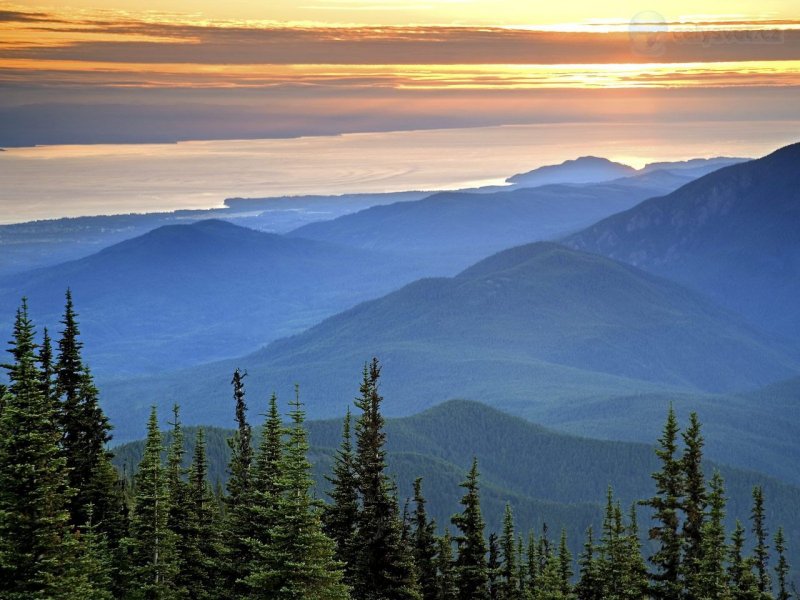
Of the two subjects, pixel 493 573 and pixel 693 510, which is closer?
pixel 693 510

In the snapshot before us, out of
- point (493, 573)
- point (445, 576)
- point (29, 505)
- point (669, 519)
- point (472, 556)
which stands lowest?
point (445, 576)

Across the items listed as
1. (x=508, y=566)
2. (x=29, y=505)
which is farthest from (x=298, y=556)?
(x=508, y=566)

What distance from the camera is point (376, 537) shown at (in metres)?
69.6

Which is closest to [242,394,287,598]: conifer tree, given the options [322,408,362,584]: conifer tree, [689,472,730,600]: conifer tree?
[322,408,362,584]: conifer tree

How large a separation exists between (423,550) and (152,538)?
28.6m

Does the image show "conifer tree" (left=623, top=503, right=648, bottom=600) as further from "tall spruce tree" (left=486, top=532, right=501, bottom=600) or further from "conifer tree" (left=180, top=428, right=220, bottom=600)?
"conifer tree" (left=180, top=428, right=220, bottom=600)

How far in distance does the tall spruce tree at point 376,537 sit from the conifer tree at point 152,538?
12636 mm

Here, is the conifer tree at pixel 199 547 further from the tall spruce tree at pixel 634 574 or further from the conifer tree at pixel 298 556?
the tall spruce tree at pixel 634 574

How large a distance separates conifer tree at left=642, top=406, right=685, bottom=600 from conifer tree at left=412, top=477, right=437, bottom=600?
18.1m

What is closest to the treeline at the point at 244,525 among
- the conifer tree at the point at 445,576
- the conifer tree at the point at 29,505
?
the conifer tree at the point at 29,505

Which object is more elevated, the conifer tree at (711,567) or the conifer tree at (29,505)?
the conifer tree at (29,505)

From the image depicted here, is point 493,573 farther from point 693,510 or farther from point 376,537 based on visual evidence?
point 693,510

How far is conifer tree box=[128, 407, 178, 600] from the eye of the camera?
59.3m

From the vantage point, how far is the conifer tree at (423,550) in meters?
80.9
